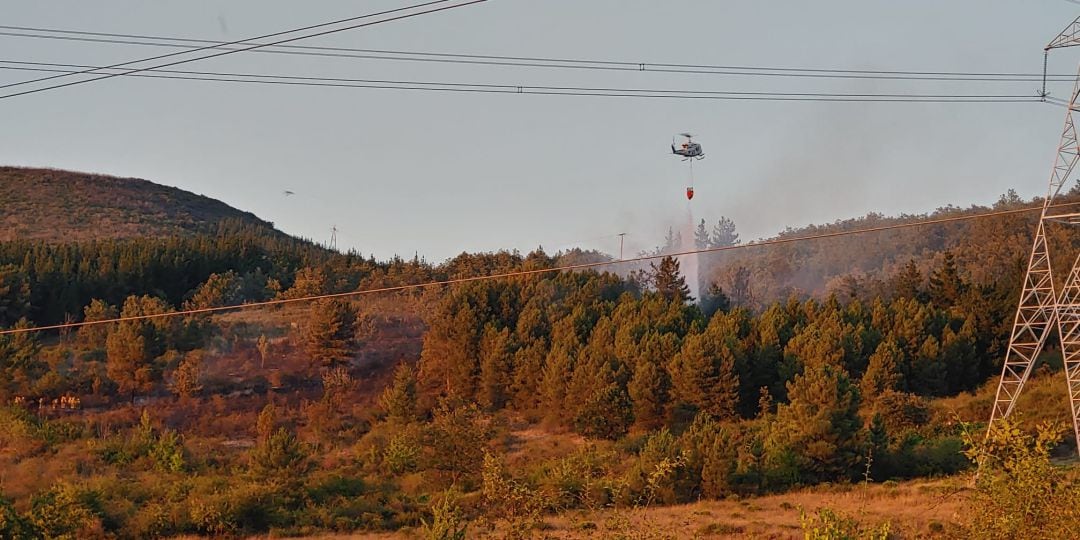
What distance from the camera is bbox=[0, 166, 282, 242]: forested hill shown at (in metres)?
129

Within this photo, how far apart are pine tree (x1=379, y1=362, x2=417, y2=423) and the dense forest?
0.13m

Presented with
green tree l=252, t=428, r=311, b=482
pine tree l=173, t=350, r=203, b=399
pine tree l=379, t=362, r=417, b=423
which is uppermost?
pine tree l=173, t=350, r=203, b=399

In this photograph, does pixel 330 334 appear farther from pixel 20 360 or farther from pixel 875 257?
pixel 875 257

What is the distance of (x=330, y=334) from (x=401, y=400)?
37.2 feet

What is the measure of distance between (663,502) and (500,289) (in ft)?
116

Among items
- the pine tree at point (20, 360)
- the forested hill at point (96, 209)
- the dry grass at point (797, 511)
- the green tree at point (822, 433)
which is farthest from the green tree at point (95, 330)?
the forested hill at point (96, 209)

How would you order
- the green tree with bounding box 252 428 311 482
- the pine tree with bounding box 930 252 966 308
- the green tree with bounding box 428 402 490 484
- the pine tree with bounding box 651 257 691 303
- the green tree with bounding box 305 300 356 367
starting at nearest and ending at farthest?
1. the green tree with bounding box 252 428 311 482
2. the green tree with bounding box 428 402 490 484
3. the green tree with bounding box 305 300 356 367
4. the pine tree with bounding box 930 252 966 308
5. the pine tree with bounding box 651 257 691 303

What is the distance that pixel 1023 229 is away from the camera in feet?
388

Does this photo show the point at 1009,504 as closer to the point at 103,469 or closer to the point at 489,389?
the point at 103,469

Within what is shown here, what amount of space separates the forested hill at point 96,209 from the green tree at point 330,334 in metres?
66.4

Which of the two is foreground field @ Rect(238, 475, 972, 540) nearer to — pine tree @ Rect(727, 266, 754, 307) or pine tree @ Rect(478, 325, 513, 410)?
pine tree @ Rect(478, 325, 513, 410)

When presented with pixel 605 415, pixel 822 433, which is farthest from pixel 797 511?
pixel 605 415

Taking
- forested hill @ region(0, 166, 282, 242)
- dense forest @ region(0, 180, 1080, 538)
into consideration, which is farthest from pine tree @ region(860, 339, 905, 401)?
forested hill @ region(0, 166, 282, 242)

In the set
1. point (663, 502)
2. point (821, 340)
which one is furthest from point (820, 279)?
point (663, 502)
